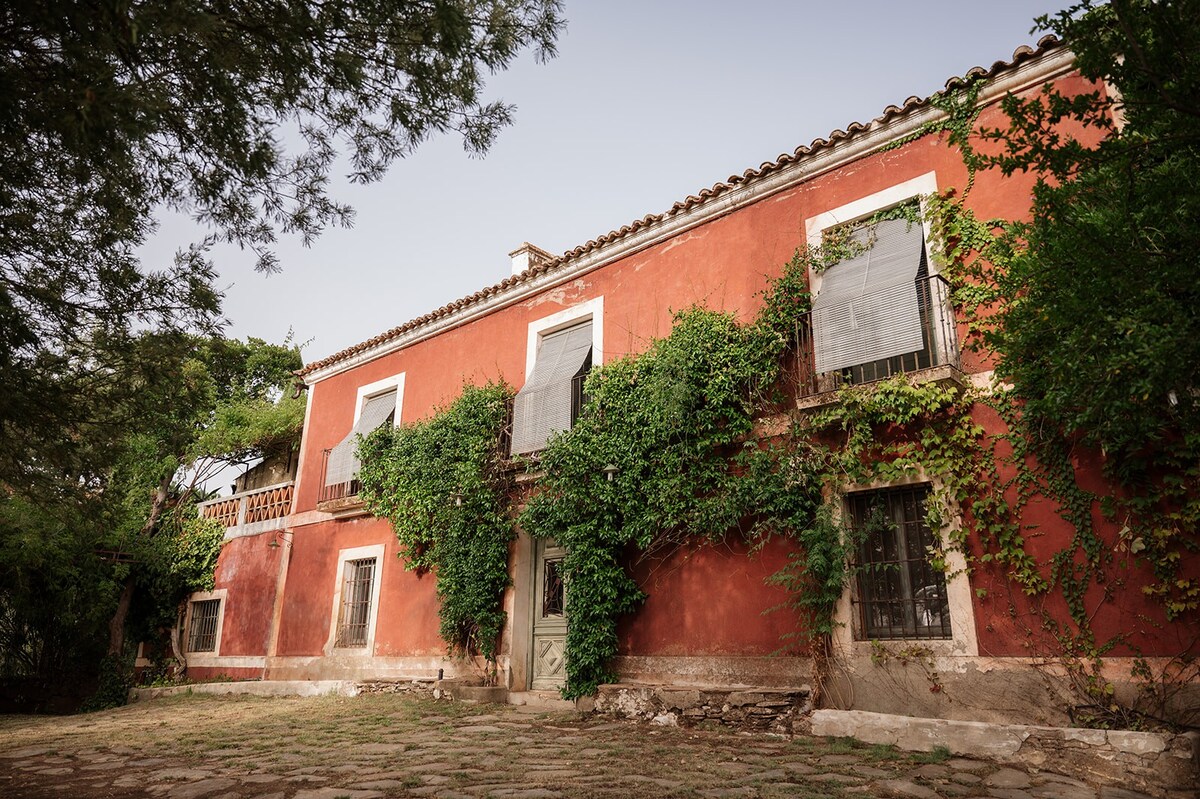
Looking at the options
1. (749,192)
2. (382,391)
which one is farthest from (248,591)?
(749,192)

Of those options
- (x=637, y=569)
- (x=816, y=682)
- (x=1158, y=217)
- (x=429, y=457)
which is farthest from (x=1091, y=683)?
(x=429, y=457)

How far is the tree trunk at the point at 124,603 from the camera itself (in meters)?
16.0

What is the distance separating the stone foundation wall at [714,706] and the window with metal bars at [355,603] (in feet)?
19.8

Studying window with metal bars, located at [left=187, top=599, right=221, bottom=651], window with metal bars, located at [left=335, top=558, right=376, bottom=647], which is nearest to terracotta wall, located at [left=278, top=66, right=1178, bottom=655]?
window with metal bars, located at [left=335, top=558, right=376, bottom=647]

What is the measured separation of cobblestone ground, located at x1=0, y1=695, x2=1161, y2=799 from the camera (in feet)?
16.4

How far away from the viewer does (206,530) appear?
16.9 meters

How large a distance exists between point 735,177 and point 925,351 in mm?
3316

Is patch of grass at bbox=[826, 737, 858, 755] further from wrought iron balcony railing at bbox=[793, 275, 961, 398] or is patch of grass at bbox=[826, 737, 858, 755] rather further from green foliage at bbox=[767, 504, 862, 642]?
wrought iron balcony railing at bbox=[793, 275, 961, 398]

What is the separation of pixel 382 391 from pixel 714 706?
9004 mm

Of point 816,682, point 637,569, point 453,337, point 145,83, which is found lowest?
point 816,682

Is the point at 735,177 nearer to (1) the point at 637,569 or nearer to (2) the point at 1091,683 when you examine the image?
(1) the point at 637,569

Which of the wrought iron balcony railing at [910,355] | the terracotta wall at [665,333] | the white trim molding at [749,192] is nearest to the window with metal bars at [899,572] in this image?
the terracotta wall at [665,333]

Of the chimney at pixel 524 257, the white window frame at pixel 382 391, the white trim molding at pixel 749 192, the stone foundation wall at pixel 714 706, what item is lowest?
the stone foundation wall at pixel 714 706

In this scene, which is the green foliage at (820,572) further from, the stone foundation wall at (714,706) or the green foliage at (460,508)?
the green foliage at (460,508)
